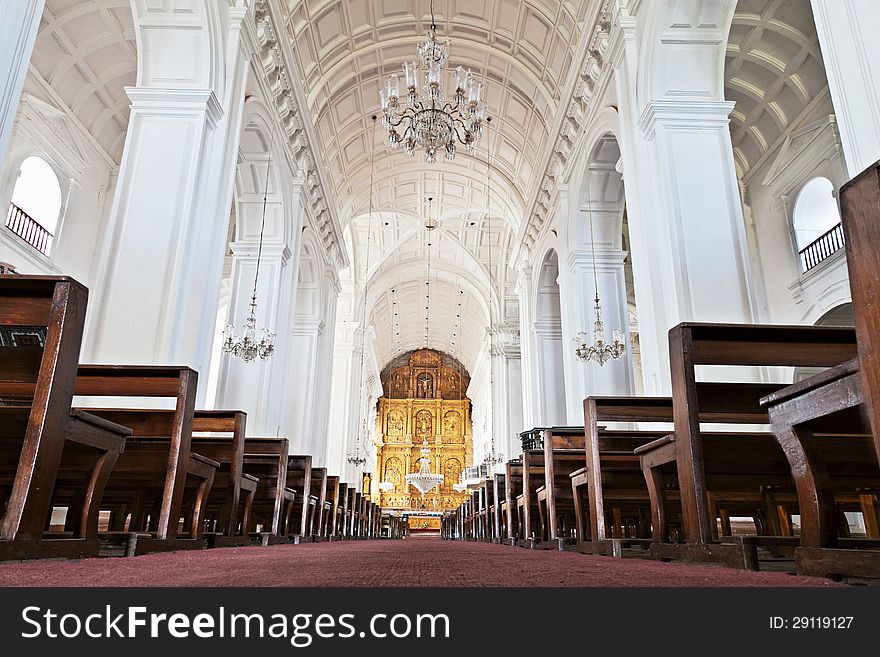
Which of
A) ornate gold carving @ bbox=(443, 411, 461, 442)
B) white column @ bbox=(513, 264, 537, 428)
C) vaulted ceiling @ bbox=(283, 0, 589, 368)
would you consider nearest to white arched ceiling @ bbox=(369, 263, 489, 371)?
vaulted ceiling @ bbox=(283, 0, 589, 368)

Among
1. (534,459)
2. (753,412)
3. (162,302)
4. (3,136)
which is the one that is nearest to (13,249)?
(162,302)

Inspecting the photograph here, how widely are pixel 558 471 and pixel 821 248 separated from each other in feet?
20.5

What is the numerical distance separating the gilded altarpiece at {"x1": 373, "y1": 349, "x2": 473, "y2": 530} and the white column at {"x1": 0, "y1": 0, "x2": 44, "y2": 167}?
24.6m

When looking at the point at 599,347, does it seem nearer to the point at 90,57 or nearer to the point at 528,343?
the point at 528,343

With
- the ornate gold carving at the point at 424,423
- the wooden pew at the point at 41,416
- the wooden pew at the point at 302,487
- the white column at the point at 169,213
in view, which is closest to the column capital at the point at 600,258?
the wooden pew at the point at 302,487

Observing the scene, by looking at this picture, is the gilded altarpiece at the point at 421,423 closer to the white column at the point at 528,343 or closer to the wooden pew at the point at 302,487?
the white column at the point at 528,343

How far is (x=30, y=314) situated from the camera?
6.82 ft

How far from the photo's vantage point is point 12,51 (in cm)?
320

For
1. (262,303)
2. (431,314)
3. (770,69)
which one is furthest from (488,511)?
(431,314)

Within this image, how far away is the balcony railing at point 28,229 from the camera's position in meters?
8.47

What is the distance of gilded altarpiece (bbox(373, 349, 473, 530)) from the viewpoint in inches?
1061

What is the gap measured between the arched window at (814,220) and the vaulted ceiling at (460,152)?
12.8ft

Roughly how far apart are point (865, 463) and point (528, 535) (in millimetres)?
3302
